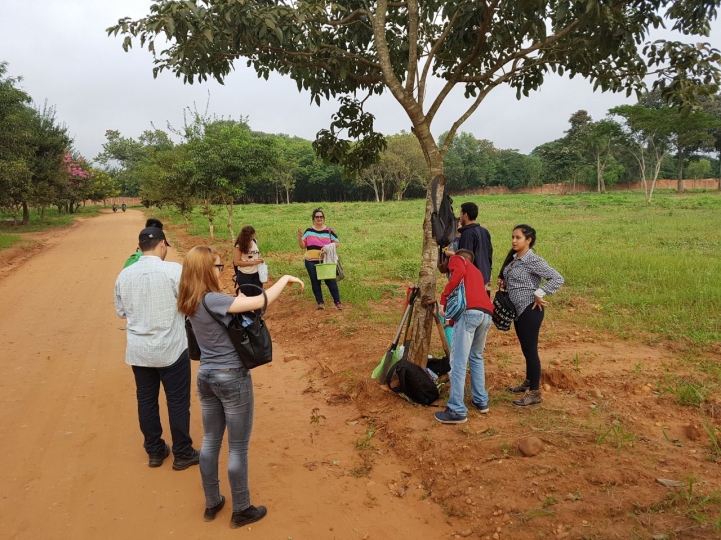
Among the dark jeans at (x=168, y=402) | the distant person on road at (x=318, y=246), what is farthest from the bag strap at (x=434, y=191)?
the distant person on road at (x=318, y=246)

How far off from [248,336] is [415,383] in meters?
2.02

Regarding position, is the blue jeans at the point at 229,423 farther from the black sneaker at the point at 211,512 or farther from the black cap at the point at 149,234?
the black cap at the point at 149,234

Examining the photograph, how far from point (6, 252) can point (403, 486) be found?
54.9 feet

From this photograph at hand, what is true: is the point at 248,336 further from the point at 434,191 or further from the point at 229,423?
the point at 434,191

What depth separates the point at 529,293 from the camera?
4.18 meters

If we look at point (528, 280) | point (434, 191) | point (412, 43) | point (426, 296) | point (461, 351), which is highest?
point (412, 43)

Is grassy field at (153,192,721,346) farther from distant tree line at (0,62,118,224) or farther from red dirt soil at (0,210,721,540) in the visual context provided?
distant tree line at (0,62,118,224)

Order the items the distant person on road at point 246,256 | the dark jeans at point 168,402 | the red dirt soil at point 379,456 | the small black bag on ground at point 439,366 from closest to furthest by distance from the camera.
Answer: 1. the red dirt soil at point 379,456
2. the dark jeans at point 168,402
3. the small black bag on ground at point 439,366
4. the distant person on road at point 246,256

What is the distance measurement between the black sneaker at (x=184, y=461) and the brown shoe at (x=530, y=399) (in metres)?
2.77

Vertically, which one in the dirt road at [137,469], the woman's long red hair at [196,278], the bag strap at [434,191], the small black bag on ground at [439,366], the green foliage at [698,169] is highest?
the green foliage at [698,169]

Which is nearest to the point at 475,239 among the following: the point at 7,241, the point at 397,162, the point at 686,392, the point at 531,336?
the point at 531,336

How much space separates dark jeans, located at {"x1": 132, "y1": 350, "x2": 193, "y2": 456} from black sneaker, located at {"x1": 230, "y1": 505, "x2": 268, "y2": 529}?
2.99ft

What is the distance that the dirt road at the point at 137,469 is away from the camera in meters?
2.97

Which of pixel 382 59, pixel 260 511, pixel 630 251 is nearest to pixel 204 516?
pixel 260 511
